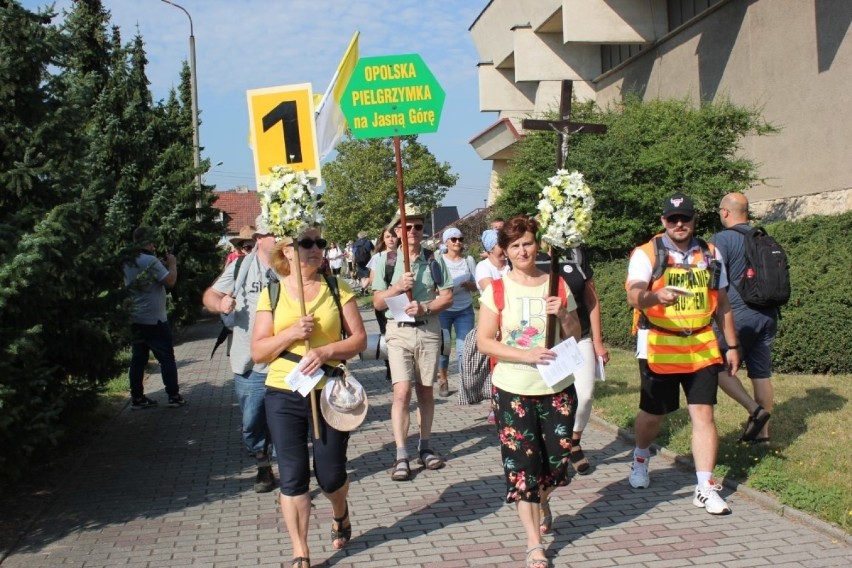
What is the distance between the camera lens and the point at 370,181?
4578cm

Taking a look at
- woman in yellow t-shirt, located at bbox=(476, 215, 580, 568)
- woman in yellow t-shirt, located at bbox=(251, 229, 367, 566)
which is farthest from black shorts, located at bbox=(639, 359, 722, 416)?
woman in yellow t-shirt, located at bbox=(251, 229, 367, 566)

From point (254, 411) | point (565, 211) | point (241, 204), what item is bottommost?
point (254, 411)

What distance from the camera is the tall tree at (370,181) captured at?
4522 centimetres

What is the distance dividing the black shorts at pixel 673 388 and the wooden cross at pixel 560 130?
4.52 ft

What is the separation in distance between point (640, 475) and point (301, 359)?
280cm

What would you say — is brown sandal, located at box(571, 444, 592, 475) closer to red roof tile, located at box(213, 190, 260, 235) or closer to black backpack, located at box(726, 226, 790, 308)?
black backpack, located at box(726, 226, 790, 308)

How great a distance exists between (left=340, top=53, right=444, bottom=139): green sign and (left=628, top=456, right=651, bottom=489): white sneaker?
3.12m

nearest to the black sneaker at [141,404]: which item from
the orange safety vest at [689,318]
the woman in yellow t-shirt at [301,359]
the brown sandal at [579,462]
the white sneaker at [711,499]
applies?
the brown sandal at [579,462]

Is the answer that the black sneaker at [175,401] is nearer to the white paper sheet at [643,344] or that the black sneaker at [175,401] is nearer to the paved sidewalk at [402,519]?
the paved sidewalk at [402,519]

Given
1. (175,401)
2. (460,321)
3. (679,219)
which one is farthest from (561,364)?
(175,401)

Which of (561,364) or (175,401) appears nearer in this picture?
(561,364)

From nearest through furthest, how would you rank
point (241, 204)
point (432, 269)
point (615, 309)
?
point (432, 269) < point (615, 309) < point (241, 204)

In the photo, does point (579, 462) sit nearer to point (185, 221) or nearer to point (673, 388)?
point (673, 388)

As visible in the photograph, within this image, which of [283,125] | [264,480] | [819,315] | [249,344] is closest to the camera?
[283,125]
